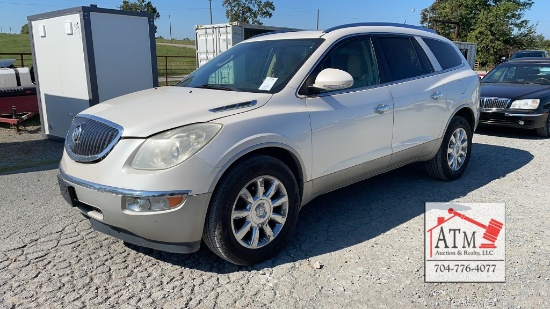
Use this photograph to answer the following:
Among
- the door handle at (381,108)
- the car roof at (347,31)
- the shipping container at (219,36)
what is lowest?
the door handle at (381,108)

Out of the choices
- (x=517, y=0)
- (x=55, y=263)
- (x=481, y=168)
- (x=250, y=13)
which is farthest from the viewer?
(x=250, y=13)

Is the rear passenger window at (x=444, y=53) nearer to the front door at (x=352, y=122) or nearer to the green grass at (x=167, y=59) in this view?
the front door at (x=352, y=122)

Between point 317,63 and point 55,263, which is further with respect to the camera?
point 317,63

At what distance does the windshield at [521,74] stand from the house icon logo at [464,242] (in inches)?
228

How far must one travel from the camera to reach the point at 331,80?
340 centimetres

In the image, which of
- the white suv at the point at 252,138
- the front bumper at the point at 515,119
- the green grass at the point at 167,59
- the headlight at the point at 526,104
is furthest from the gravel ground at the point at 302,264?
the green grass at the point at 167,59

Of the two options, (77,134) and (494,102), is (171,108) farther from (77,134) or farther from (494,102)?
(494,102)

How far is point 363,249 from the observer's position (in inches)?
138

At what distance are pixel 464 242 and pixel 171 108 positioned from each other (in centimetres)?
261

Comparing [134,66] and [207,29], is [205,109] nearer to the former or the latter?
[134,66]

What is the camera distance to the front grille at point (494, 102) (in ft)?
26.8

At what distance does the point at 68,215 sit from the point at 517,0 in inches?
2272

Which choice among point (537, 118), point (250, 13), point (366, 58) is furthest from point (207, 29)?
point (250, 13)

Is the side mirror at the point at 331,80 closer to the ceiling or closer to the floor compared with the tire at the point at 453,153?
closer to the ceiling
